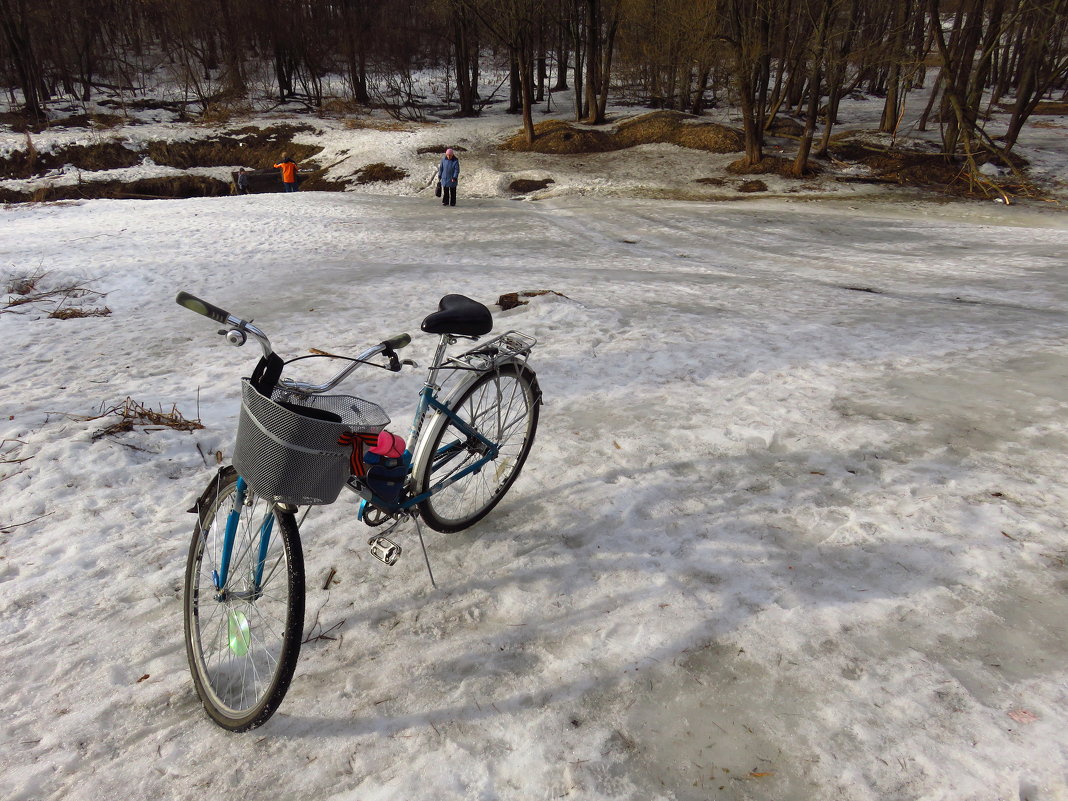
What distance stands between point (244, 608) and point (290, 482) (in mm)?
858

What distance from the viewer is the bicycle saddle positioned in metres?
2.75

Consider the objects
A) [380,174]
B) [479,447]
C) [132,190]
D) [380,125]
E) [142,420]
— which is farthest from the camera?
[380,125]

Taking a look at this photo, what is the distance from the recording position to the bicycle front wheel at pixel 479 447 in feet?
10.0

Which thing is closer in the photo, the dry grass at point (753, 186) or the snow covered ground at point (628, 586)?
the snow covered ground at point (628, 586)

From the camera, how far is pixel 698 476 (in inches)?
155

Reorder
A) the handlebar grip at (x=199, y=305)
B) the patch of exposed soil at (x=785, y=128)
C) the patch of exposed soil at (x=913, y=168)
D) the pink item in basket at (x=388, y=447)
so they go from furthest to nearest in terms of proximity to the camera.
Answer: the patch of exposed soil at (x=785, y=128), the patch of exposed soil at (x=913, y=168), the pink item in basket at (x=388, y=447), the handlebar grip at (x=199, y=305)

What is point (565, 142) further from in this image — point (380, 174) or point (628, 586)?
point (628, 586)

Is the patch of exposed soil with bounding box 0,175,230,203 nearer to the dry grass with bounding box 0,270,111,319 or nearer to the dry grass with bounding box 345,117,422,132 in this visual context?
the dry grass with bounding box 345,117,422,132

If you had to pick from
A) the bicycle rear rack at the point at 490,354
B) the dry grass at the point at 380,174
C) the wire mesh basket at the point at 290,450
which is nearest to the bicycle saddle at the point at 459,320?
the bicycle rear rack at the point at 490,354

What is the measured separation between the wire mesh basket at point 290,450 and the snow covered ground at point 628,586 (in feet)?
3.32

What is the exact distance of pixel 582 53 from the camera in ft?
119

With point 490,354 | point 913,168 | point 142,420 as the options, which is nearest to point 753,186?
point 913,168

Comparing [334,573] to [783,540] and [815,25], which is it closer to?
[783,540]

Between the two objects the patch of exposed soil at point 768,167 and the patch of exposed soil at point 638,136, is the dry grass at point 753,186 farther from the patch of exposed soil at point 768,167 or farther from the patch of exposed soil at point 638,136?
the patch of exposed soil at point 638,136
